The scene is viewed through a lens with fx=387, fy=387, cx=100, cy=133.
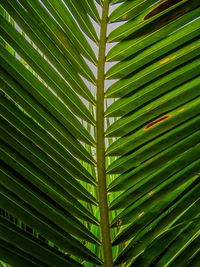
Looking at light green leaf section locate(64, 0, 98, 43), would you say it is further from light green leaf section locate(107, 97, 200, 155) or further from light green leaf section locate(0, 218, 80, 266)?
light green leaf section locate(0, 218, 80, 266)

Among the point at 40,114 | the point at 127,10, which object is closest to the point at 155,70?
the point at 127,10

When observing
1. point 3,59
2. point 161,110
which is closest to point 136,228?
point 161,110

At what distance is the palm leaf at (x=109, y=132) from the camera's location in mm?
794

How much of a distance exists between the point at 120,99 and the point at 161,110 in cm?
11

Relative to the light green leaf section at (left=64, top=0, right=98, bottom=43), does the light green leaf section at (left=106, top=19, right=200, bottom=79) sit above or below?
below

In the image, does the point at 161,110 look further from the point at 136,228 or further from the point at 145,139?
the point at 136,228

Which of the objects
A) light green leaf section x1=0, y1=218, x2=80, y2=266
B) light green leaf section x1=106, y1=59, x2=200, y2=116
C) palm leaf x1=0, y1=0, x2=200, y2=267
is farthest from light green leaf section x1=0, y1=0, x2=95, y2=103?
light green leaf section x1=0, y1=218, x2=80, y2=266

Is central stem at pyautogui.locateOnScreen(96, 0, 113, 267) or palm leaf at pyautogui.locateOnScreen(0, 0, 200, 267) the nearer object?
palm leaf at pyautogui.locateOnScreen(0, 0, 200, 267)

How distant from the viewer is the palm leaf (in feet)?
2.61

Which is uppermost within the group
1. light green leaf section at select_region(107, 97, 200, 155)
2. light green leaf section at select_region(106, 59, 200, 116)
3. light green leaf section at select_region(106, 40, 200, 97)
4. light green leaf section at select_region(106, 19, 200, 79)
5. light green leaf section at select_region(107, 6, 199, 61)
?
light green leaf section at select_region(107, 6, 199, 61)

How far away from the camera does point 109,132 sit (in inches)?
35.7

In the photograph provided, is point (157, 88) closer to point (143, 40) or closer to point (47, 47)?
point (143, 40)

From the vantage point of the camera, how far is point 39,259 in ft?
2.61

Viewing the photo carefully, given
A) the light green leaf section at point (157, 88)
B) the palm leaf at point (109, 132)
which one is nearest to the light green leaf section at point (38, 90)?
the palm leaf at point (109, 132)
